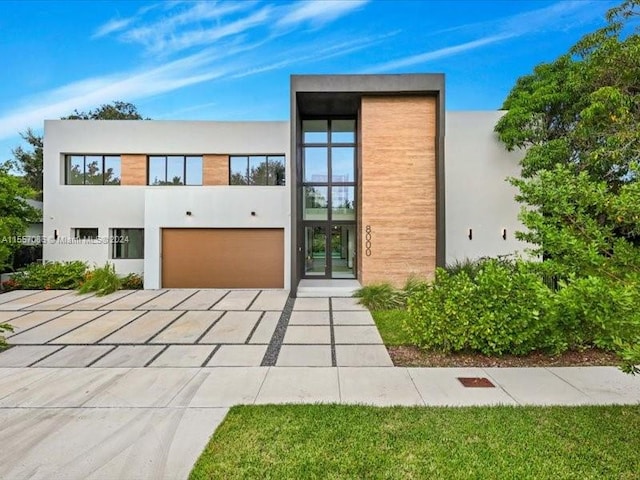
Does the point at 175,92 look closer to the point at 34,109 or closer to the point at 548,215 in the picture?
the point at 34,109

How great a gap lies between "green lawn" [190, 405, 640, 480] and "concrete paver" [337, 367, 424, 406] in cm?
29

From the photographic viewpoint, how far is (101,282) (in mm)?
11898

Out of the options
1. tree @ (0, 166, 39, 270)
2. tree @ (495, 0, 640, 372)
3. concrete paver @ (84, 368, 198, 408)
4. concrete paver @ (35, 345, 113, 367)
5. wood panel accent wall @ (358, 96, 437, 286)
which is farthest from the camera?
tree @ (0, 166, 39, 270)

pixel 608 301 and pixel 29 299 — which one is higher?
pixel 608 301

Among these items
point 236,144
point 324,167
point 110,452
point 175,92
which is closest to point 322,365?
point 110,452

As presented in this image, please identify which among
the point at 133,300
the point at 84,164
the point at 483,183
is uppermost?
the point at 84,164

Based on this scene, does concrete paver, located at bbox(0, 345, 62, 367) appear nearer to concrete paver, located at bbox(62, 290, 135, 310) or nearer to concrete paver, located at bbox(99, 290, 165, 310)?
concrete paver, located at bbox(99, 290, 165, 310)

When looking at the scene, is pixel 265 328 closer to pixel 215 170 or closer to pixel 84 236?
pixel 215 170

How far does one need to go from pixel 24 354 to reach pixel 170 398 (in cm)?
379

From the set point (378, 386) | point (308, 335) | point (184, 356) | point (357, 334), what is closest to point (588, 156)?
point (357, 334)

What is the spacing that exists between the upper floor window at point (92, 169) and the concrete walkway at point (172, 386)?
287 inches

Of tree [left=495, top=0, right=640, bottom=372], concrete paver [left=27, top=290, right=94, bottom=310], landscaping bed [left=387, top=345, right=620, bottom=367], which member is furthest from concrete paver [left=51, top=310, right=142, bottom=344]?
tree [left=495, top=0, right=640, bottom=372]

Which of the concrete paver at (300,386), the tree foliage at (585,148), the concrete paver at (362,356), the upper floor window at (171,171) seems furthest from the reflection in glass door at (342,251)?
the concrete paver at (300,386)

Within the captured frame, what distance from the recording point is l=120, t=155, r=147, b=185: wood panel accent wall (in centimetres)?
1368
